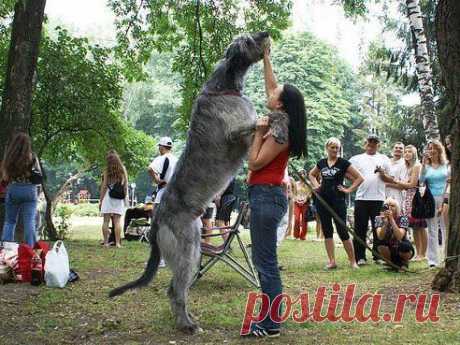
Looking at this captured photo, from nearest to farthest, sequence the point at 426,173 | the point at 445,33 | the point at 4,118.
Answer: the point at 445,33, the point at 426,173, the point at 4,118

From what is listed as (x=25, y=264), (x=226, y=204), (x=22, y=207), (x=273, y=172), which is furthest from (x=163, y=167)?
(x=273, y=172)

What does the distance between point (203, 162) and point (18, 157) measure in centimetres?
380

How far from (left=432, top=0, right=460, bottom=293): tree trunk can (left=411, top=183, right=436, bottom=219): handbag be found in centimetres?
229

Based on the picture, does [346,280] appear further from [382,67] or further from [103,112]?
[382,67]

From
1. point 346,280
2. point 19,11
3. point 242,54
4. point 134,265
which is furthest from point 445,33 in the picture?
point 19,11

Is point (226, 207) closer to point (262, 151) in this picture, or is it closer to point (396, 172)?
point (396, 172)

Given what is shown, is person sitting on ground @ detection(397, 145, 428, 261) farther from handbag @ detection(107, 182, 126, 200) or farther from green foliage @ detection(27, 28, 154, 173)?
green foliage @ detection(27, 28, 154, 173)

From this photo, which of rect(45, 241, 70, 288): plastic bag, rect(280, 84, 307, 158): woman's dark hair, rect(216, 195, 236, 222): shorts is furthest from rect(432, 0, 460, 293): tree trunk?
rect(45, 241, 70, 288): plastic bag

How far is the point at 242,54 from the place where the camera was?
4.66m

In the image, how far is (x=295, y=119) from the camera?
4.34m

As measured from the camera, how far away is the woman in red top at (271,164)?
430 centimetres

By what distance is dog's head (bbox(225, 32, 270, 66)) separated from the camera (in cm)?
465

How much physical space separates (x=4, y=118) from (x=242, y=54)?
5897 millimetres

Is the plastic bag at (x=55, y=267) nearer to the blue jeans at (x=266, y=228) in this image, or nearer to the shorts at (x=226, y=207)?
the shorts at (x=226, y=207)
